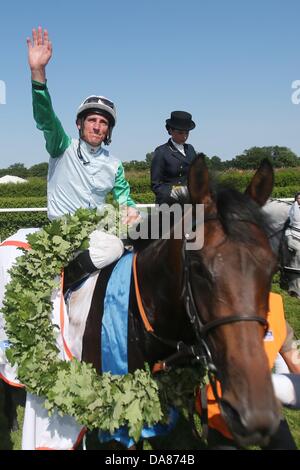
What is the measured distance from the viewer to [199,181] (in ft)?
6.79

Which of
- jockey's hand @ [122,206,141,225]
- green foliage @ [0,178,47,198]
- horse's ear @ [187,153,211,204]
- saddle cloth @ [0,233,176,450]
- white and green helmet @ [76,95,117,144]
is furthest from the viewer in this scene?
green foliage @ [0,178,47,198]

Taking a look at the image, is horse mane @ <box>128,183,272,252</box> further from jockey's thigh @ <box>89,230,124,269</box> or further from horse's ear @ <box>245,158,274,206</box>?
jockey's thigh @ <box>89,230,124,269</box>

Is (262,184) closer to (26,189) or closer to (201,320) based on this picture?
(201,320)

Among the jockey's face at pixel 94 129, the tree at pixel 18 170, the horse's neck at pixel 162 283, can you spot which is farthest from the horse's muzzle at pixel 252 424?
the tree at pixel 18 170

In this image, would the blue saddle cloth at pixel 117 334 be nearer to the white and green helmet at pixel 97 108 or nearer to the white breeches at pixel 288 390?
the white breeches at pixel 288 390

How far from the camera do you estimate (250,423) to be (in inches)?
A: 61.2

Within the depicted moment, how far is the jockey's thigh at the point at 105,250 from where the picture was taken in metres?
2.73

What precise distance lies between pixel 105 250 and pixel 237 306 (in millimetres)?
1232

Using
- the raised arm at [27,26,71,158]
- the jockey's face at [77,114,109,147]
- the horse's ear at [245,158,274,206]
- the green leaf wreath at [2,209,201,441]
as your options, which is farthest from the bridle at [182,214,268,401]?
the jockey's face at [77,114,109,147]

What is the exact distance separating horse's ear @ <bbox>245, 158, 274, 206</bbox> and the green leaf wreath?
3.74ft

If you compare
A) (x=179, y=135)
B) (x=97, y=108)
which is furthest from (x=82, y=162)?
(x=179, y=135)

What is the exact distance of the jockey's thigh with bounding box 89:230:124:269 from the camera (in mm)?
2727

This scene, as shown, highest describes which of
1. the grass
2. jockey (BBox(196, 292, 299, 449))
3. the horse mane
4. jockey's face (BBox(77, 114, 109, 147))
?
jockey's face (BBox(77, 114, 109, 147))
